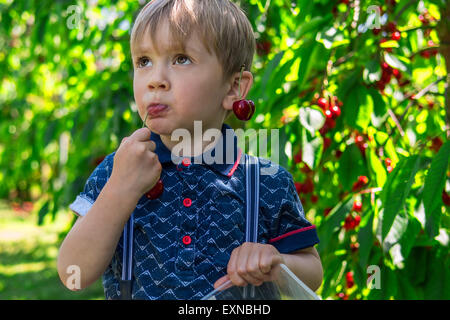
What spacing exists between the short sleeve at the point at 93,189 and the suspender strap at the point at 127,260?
92mm

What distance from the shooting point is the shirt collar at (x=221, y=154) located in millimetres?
1210

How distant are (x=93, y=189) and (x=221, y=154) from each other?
0.29m

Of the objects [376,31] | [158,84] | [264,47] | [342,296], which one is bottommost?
[342,296]

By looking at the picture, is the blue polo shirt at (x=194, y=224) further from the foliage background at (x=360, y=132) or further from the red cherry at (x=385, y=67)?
the red cherry at (x=385, y=67)

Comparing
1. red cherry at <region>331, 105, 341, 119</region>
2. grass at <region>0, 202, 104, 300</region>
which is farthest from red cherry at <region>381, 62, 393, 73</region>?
grass at <region>0, 202, 104, 300</region>

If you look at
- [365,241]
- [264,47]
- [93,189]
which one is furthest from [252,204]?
[264,47]

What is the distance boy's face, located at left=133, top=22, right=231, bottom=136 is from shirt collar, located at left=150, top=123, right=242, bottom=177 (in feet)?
0.29

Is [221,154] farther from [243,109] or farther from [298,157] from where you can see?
[298,157]

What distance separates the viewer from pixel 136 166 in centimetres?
107

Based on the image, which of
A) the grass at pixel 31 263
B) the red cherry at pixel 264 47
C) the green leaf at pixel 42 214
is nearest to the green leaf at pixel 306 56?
the red cherry at pixel 264 47

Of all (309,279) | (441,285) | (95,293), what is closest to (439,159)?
(309,279)

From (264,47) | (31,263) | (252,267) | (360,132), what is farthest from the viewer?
(31,263)

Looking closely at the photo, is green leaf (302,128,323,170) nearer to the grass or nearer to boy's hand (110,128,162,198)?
boy's hand (110,128,162,198)
